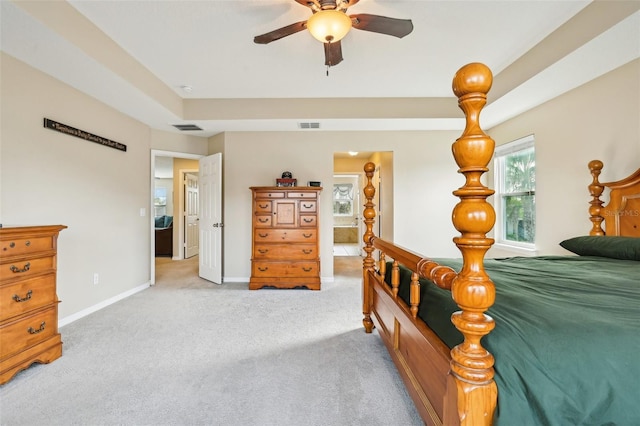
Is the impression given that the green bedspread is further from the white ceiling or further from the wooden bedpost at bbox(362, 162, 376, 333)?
the white ceiling

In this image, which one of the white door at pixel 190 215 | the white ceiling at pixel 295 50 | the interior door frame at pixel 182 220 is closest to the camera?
the white ceiling at pixel 295 50

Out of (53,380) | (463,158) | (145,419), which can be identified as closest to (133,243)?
(53,380)

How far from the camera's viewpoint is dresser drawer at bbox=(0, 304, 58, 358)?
179cm

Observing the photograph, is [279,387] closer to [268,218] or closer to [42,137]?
[268,218]

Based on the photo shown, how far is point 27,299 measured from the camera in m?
1.92

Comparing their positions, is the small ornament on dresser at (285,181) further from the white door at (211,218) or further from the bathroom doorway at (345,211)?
the bathroom doorway at (345,211)

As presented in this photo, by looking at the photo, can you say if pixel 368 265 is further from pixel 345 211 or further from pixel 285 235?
pixel 345 211

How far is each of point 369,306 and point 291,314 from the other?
0.92 meters

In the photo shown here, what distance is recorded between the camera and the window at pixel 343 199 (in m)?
9.44

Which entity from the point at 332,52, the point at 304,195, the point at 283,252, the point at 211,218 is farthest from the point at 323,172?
the point at 332,52

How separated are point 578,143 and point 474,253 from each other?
295 centimetres

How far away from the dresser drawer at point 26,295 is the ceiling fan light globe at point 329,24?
8.49 feet

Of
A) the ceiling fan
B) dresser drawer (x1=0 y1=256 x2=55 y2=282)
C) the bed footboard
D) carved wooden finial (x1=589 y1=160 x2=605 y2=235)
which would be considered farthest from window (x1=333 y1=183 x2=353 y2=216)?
the bed footboard

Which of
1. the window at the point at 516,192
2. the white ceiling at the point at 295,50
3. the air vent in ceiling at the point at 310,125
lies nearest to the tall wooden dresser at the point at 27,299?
the white ceiling at the point at 295,50
